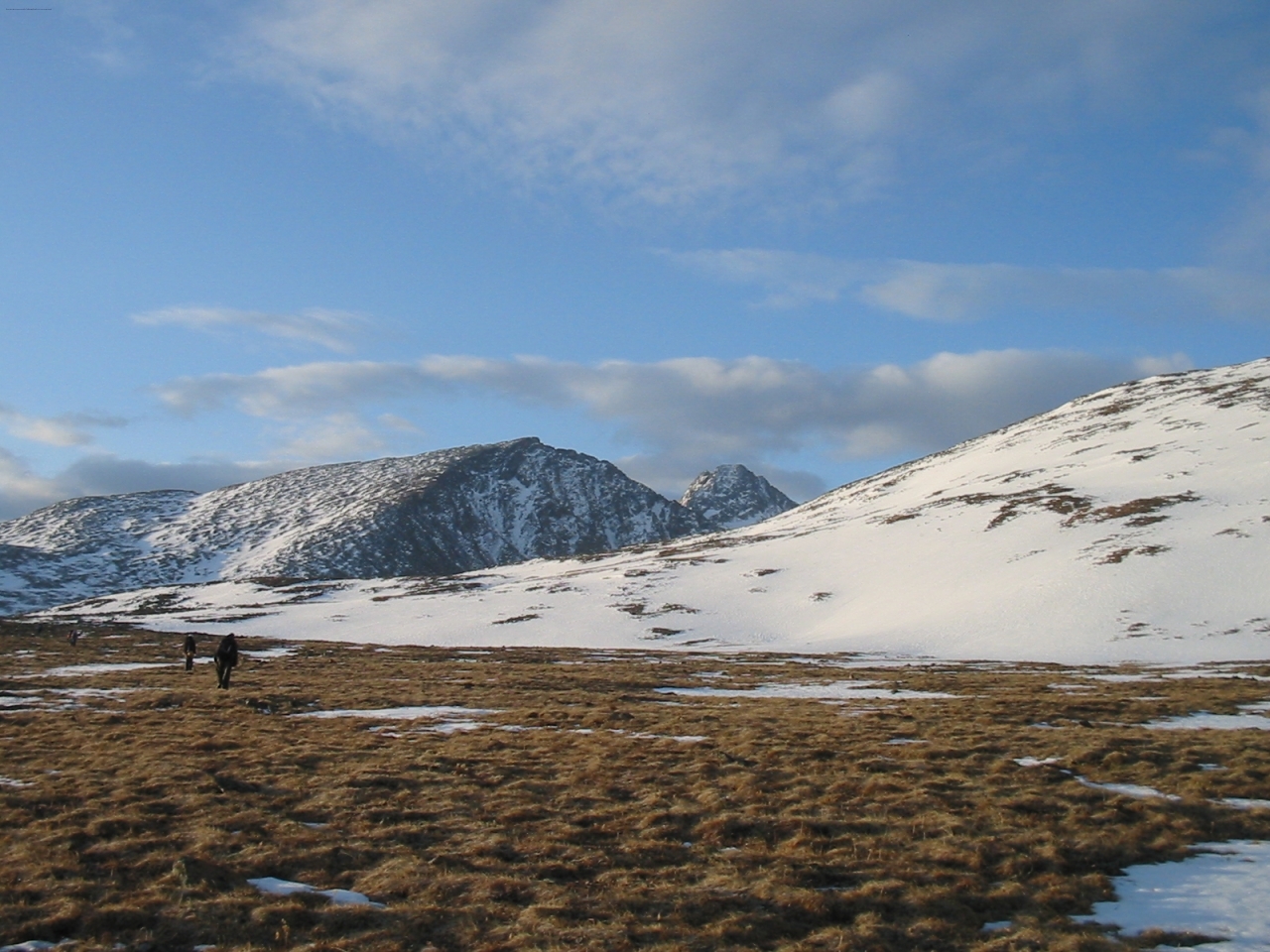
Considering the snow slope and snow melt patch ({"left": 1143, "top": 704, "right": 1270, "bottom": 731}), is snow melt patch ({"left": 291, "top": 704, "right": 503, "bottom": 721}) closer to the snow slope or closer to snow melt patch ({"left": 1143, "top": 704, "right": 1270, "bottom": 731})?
snow melt patch ({"left": 1143, "top": 704, "right": 1270, "bottom": 731})

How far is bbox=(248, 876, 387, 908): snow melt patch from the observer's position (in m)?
10.7

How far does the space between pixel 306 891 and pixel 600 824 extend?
4.80 metres

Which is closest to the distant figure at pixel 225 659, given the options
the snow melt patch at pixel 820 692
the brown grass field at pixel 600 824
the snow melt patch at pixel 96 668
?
the brown grass field at pixel 600 824

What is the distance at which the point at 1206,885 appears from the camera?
11422 millimetres

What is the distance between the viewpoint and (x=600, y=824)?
45.7 ft

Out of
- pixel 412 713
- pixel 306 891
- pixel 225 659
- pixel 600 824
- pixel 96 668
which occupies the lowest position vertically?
pixel 306 891

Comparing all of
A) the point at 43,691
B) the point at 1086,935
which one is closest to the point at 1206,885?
the point at 1086,935

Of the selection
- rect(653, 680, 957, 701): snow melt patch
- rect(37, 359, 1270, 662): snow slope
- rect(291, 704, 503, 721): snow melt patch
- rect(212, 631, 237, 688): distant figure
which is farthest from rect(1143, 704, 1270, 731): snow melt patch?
rect(37, 359, 1270, 662): snow slope

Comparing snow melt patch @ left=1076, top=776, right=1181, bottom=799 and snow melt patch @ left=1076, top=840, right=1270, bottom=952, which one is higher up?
snow melt patch @ left=1076, top=776, right=1181, bottom=799

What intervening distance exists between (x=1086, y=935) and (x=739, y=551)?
121 m

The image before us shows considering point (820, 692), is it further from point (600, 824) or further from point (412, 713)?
point (600, 824)

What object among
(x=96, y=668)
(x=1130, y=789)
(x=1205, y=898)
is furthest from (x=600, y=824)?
(x=96, y=668)

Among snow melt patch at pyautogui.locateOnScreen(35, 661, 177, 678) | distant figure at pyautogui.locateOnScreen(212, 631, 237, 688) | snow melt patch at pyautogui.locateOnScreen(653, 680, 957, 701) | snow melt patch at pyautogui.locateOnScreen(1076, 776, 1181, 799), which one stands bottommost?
snow melt patch at pyautogui.locateOnScreen(653, 680, 957, 701)

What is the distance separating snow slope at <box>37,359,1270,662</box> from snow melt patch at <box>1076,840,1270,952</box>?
51401mm
